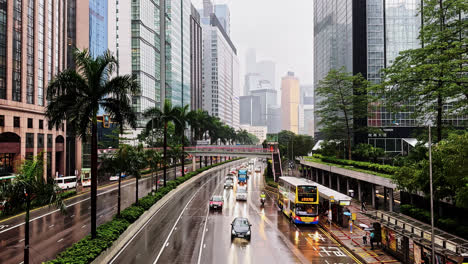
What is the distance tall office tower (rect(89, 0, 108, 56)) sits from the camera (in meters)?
93.6

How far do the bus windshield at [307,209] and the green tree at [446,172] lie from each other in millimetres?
8101

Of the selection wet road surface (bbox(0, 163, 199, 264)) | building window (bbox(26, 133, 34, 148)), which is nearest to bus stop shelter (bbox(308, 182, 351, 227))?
wet road surface (bbox(0, 163, 199, 264))

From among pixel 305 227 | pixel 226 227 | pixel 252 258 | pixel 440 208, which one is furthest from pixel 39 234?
pixel 440 208

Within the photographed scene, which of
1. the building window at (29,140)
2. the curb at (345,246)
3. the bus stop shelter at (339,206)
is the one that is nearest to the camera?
the curb at (345,246)

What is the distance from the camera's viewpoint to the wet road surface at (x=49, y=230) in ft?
66.0

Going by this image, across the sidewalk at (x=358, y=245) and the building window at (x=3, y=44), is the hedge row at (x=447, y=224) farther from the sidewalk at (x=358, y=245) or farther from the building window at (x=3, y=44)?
the building window at (x=3, y=44)

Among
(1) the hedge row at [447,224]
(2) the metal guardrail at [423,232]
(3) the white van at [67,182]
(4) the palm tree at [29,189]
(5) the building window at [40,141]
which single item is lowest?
(3) the white van at [67,182]

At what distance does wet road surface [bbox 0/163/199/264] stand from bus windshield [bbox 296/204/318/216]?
1829 centimetres

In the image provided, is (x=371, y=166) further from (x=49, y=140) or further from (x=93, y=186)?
(x=49, y=140)

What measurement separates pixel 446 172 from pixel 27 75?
56.5 metres

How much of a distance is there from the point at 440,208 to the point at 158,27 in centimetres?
11279

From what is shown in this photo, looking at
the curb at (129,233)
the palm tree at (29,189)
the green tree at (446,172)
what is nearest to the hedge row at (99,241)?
the curb at (129,233)

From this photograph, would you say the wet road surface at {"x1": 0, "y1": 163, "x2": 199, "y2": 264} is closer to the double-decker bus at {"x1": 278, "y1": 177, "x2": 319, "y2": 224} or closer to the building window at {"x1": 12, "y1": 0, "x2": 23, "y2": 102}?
the double-decker bus at {"x1": 278, "y1": 177, "x2": 319, "y2": 224}

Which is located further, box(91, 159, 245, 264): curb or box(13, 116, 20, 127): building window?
box(13, 116, 20, 127): building window
